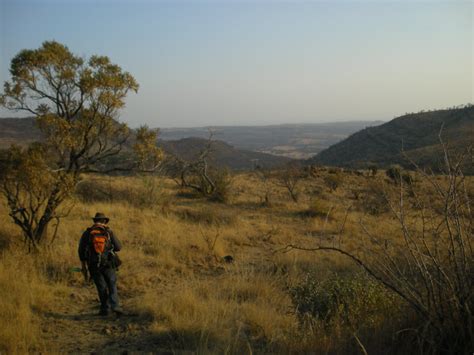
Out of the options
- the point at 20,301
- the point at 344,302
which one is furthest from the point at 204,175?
the point at 344,302

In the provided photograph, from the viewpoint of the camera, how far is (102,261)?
5922 millimetres

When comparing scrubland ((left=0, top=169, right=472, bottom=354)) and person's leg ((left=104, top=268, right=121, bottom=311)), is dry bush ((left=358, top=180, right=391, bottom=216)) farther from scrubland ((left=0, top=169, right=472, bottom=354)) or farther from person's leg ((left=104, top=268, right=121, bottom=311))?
person's leg ((left=104, top=268, right=121, bottom=311))

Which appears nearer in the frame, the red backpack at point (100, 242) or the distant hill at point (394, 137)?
the red backpack at point (100, 242)

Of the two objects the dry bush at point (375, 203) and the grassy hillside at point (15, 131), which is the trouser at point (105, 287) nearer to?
the dry bush at point (375, 203)

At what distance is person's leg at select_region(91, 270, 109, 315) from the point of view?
587 cm

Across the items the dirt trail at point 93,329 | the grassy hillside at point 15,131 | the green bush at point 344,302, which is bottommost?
the dirt trail at point 93,329

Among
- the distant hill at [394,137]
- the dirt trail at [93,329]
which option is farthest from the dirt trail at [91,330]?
the distant hill at [394,137]

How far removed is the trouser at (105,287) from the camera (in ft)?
19.3

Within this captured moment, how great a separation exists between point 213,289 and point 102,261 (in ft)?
6.41

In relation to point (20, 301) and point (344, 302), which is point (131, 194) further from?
point (344, 302)

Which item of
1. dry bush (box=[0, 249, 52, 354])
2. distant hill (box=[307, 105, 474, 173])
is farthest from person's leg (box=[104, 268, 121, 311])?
distant hill (box=[307, 105, 474, 173])

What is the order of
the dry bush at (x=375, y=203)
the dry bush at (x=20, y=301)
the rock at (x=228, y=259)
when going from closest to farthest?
the dry bush at (x=20, y=301) < the dry bush at (x=375, y=203) < the rock at (x=228, y=259)

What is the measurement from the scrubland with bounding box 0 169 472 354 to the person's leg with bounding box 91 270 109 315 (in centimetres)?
42

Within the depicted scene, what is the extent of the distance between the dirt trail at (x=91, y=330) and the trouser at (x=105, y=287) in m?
0.20
